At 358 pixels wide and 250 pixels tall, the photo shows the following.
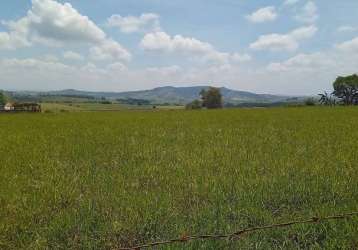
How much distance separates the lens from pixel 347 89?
4478 inches

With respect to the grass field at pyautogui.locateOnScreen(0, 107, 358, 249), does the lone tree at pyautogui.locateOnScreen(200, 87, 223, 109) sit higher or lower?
higher

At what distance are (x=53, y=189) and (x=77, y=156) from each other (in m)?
4.49

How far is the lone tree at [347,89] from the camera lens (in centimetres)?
11081

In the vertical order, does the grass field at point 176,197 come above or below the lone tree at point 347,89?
below

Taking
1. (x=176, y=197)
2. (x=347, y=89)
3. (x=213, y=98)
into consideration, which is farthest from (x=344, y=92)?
(x=176, y=197)

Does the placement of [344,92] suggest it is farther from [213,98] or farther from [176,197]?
[176,197]

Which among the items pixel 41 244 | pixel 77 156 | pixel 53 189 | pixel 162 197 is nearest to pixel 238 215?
pixel 162 197

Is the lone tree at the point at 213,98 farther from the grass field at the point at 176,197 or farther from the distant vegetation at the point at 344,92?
the grass field at the point at 176,197

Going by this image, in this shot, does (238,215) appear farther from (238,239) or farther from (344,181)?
Answer: (344,181)

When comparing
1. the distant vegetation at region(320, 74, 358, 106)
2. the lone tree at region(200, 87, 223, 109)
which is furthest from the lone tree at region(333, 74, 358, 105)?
the lone tree at region(200, 87, 223, 109)

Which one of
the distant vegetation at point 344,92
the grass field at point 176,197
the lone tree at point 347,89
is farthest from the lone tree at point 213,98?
the grass field at point 176,197

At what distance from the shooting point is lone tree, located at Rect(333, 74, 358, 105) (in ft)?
364

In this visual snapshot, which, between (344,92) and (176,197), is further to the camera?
(344,92)

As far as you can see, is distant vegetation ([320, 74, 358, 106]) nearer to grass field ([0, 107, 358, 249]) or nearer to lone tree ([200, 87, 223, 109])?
lone tree ([200, 87, 223, 109])
